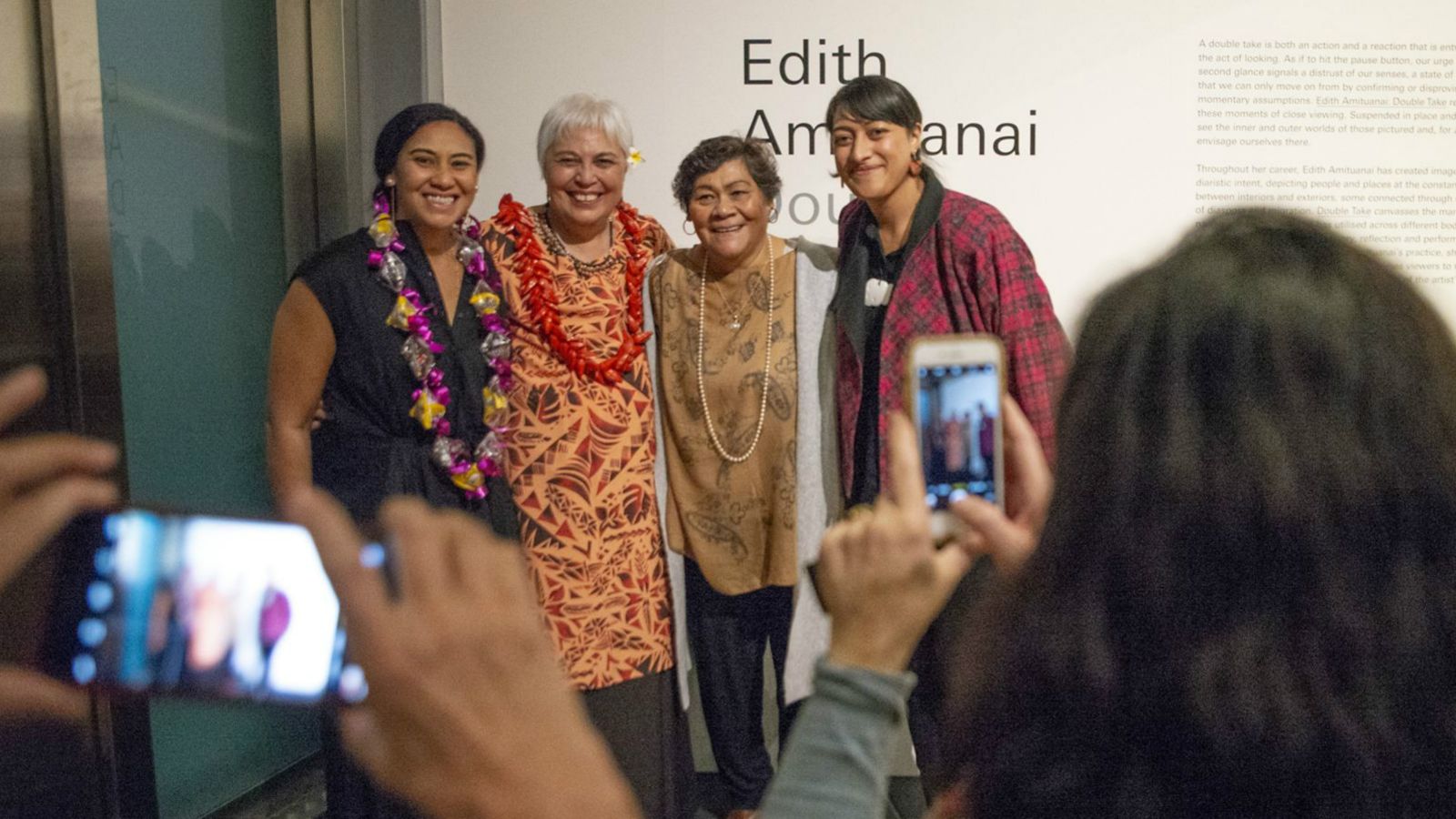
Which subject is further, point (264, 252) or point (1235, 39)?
point (1235, 39)

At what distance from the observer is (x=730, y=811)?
296 centimetres

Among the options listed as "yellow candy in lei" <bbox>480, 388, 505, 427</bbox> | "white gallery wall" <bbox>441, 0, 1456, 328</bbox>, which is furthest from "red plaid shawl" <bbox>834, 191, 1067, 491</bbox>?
"white gallery wall" <bbox>441, 0, 1456, 328</bbox>

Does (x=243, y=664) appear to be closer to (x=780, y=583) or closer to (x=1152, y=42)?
(x=780, y=583)

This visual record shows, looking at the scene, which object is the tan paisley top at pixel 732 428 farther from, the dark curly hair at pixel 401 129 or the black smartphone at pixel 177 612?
the black smartphone at pixel 177 612

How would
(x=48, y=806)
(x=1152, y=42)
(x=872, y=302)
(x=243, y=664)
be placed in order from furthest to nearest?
1. (x=1152, y=42)
2. (x=872, y=302)
3. (x=48, y=806)
4. (x=243, y=664)

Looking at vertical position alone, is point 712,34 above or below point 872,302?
above

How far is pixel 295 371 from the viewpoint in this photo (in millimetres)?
2330

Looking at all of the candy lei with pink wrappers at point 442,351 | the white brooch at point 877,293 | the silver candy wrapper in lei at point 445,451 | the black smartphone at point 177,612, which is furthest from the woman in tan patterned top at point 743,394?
the black smartphone at point 177,612

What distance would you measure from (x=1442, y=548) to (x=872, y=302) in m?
2.07

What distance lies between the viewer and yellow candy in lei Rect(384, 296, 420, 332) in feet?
7.80

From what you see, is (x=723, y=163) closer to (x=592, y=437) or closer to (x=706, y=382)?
(x=706, y=382)

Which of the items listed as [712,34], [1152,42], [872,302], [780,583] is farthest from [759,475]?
[1152,42]

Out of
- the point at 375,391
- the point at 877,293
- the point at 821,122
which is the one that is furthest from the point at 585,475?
the point at 821,122

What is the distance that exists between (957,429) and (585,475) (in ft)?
3.90
